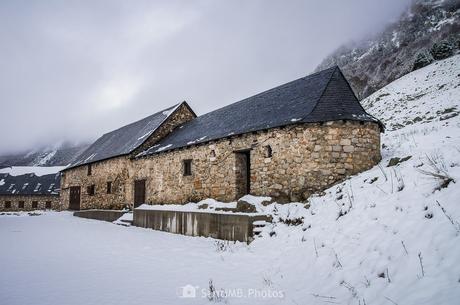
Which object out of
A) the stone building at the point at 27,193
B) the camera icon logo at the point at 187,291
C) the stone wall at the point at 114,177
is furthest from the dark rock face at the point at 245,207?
the stone building at the point at 27,193

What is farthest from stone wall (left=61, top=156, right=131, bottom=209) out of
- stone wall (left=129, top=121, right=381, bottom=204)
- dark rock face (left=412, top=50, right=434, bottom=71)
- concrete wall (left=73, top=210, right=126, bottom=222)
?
dark rock face (left=412, top=50, right=434, bottom=71)

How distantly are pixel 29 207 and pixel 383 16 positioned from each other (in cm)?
8743

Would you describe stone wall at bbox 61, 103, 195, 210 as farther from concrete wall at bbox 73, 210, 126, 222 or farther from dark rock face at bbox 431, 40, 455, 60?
dark rock face at bbox 431, 40, 455, 60

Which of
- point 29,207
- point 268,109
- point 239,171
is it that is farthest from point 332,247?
point 29,207

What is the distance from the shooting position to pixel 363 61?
59219 millimetres

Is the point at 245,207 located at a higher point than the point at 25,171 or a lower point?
lower

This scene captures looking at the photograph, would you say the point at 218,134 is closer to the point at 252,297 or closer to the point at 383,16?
the point at 252,297

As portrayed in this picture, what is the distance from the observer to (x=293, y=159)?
10.9 meters

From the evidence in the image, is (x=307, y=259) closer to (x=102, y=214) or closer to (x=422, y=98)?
(x=102, y=214)

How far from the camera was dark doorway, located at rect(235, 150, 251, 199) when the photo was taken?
12.8 m

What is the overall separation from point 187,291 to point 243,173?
8.25m

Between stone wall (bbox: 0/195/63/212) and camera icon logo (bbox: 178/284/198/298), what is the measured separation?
44470mm

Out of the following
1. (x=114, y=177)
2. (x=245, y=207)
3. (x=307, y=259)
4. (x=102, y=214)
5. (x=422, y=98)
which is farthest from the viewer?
(x=422, y=98)

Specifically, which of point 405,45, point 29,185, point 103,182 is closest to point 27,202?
point 29,185
